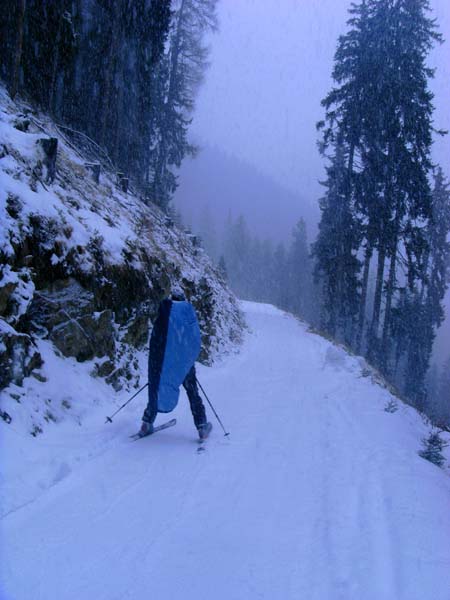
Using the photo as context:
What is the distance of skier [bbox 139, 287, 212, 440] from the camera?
560 cm

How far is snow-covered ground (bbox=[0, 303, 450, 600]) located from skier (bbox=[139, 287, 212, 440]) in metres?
0.39

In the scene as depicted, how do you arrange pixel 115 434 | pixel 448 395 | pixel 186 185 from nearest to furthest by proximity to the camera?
pixel 115 434
pixel 448 395
pixel 186 185

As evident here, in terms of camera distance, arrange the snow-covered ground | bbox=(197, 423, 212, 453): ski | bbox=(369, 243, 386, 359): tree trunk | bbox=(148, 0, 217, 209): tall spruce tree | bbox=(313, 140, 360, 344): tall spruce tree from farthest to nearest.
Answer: bbox=(148, 0, 217, 209): tall spruce tree, bbox=(313, 140, 360, 344): tall spruce tree, bbox=(369, 243, 386, 359): tree trunk, bbox=(197, 423, 212, 453): ski, the snow-covered ground

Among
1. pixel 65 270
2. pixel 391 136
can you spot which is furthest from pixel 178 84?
pixel 65 270

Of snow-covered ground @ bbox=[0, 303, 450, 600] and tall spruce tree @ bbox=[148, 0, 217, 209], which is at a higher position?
tall spruce tree @ bbox=[148, 0, 217, 209]

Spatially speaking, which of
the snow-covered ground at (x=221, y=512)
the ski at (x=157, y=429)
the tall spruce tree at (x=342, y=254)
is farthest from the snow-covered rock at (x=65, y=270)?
the tall spruce tree at (x=342, y=254)

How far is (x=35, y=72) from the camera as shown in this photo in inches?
516

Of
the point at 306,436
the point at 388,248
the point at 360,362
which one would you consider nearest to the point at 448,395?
the point at 388,248

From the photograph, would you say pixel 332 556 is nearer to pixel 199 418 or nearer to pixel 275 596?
pixel 275 596

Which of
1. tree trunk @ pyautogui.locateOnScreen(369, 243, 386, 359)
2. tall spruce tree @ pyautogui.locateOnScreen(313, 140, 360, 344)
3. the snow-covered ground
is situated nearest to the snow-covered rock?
the snow-covered ground

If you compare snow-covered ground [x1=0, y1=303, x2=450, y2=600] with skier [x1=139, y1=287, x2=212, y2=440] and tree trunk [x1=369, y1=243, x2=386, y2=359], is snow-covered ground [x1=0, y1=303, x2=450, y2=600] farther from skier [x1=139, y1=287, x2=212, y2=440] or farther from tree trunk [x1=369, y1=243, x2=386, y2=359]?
tree trunk [x1=369, y1=243, x2=386, y2=359]

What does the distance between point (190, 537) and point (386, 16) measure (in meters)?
22.2

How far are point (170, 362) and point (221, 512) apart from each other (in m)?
2.24

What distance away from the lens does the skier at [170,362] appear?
5.60 metres
